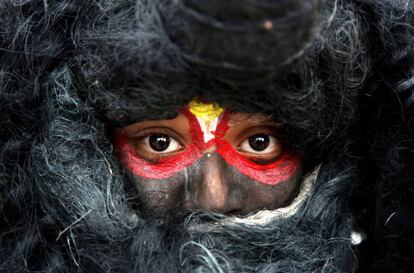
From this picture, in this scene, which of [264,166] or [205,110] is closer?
[205,110]

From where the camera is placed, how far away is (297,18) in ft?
3.37

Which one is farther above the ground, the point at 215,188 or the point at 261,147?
the point at 261,147

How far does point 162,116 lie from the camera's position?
1.38 m

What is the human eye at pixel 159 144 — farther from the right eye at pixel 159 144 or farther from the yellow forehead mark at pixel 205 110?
the yellow forehead mark at pixel 205 110

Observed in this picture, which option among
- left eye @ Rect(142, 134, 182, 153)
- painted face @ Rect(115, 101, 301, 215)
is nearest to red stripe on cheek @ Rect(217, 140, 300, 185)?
painted face @ Rect(115, 101, 301, 215)

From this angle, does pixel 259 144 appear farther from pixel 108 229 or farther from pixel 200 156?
pixel 108 229

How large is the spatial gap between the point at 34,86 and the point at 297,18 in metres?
0.74

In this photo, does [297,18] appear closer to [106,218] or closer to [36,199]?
[106,218]

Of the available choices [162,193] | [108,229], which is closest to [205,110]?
[162,193]

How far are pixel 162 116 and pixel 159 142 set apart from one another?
0.16 metres

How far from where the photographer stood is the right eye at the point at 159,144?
60.2 inches

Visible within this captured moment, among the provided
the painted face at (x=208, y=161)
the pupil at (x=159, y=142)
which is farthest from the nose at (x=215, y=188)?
the pupil at (x=159, y=142)

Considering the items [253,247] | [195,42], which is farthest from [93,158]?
[195,42]

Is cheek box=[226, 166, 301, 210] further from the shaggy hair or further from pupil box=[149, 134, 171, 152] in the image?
pupil box=[149, 134, 171, 152]
